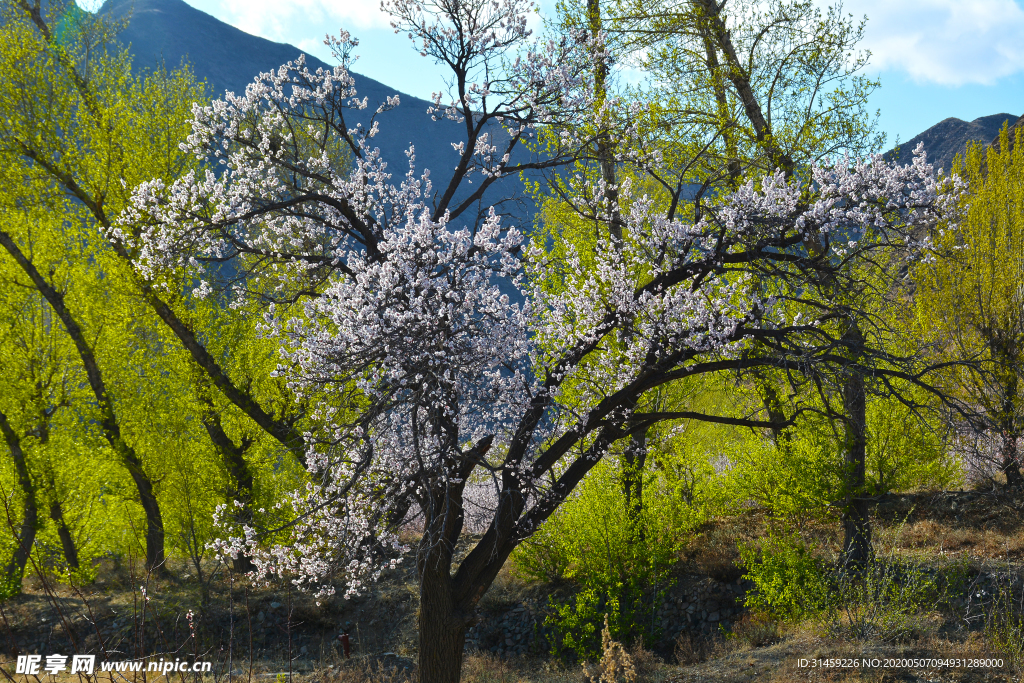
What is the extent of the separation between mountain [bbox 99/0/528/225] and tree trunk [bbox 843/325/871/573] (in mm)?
73735

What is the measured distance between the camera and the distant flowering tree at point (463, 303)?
17.8ft

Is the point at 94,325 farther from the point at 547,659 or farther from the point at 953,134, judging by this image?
the point at 953,134

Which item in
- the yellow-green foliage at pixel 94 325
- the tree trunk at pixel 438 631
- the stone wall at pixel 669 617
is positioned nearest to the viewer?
the tree trunk at pixel 438 631

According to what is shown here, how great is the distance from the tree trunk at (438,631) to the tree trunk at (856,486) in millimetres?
5603

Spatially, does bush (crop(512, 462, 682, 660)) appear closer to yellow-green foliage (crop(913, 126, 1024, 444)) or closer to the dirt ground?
the dirt ground

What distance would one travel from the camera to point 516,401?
6.30 m

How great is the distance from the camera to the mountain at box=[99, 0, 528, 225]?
82.4m

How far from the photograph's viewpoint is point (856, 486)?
8.64 metres

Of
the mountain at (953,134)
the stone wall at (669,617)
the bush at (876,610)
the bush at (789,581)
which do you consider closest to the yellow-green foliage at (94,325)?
the stone wall at (669,617)

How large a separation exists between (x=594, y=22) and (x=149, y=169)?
9194 mm

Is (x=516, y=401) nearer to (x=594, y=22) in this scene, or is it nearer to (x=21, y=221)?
(x=594, y=22)

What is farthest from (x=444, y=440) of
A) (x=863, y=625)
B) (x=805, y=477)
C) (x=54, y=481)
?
(x=54, y=481)

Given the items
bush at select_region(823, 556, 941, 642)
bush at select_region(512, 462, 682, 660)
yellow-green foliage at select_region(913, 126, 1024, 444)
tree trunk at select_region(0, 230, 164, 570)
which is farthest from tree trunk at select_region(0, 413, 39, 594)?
yellow-green foliage at select_region(913, 126, 1024, 444)

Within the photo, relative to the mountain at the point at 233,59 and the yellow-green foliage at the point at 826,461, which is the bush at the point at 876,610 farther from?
the mountain at the point at 233,59
